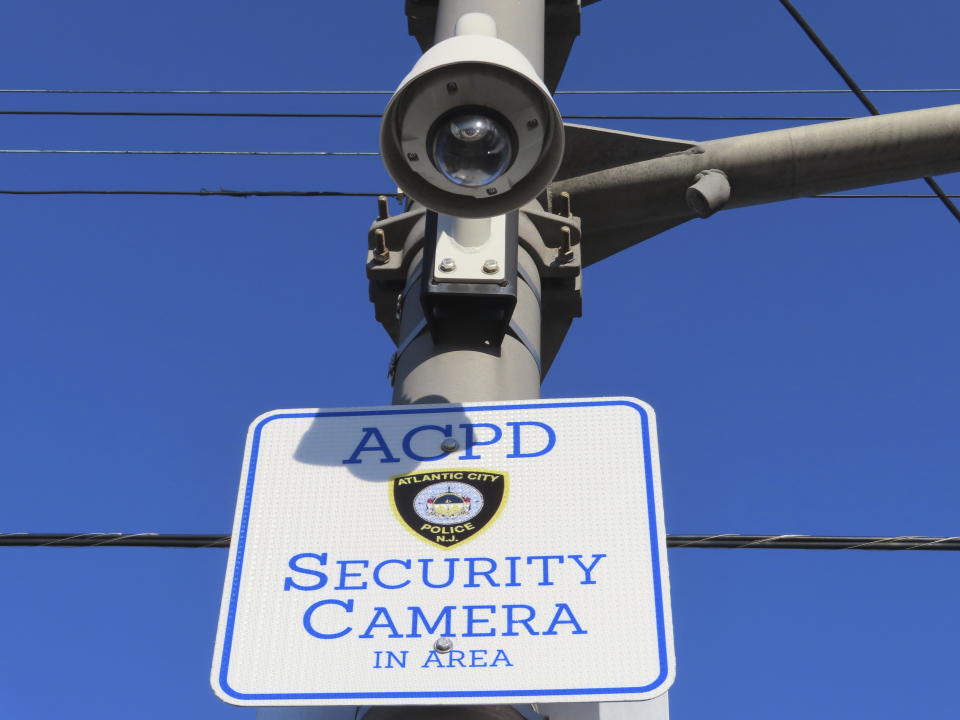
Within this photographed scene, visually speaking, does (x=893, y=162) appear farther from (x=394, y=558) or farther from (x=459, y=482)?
(x=394, y=558)

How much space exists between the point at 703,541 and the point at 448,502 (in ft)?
5.59

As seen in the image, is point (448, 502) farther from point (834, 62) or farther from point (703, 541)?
point (834, 62)

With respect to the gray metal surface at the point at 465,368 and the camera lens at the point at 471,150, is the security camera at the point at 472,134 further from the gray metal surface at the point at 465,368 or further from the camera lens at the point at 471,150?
the gray metal surface at the point at 465,368

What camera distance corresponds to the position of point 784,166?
9.65 ft

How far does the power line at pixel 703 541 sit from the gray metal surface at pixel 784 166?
1.12 metres

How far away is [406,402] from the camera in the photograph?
2.47 m

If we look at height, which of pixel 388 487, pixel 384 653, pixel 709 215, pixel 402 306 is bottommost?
pixel 384 653

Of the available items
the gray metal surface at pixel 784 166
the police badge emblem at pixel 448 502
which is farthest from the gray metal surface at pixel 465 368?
the gray metal surface at pixel 784 166

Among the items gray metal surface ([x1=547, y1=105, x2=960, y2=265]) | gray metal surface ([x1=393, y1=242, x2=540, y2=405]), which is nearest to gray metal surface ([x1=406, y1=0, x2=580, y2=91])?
gray metal surface ([x1=547, y1=105, x2=960, y2=265])

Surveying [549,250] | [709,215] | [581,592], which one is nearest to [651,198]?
[709,215]

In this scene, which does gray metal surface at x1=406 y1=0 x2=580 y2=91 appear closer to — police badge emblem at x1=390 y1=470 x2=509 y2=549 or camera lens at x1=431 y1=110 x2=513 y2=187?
camera lens at x1=431 y1=110 x2=513 y2=187

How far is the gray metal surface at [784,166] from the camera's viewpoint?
9.56ft

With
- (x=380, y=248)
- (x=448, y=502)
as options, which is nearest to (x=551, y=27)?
(x=380, y=248)

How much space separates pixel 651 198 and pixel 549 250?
15.4 inches
